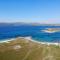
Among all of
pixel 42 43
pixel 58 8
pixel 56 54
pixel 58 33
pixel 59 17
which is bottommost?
pixel 56 54

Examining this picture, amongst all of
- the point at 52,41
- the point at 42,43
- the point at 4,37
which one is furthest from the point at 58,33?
the point at 4,37

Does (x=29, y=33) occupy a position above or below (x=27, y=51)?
above

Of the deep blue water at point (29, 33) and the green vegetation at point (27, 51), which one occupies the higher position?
the deep blue water at point (29, 33)

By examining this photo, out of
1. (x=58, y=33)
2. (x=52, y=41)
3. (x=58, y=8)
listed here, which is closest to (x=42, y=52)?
(x=52, y=41)

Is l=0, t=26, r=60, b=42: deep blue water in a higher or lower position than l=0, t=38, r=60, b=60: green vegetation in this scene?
higher

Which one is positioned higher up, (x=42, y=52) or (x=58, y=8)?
(x=58, y=8)

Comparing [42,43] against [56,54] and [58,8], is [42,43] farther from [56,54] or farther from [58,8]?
[58,8]

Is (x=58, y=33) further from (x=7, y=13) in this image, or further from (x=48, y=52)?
(x=7, y=13)
